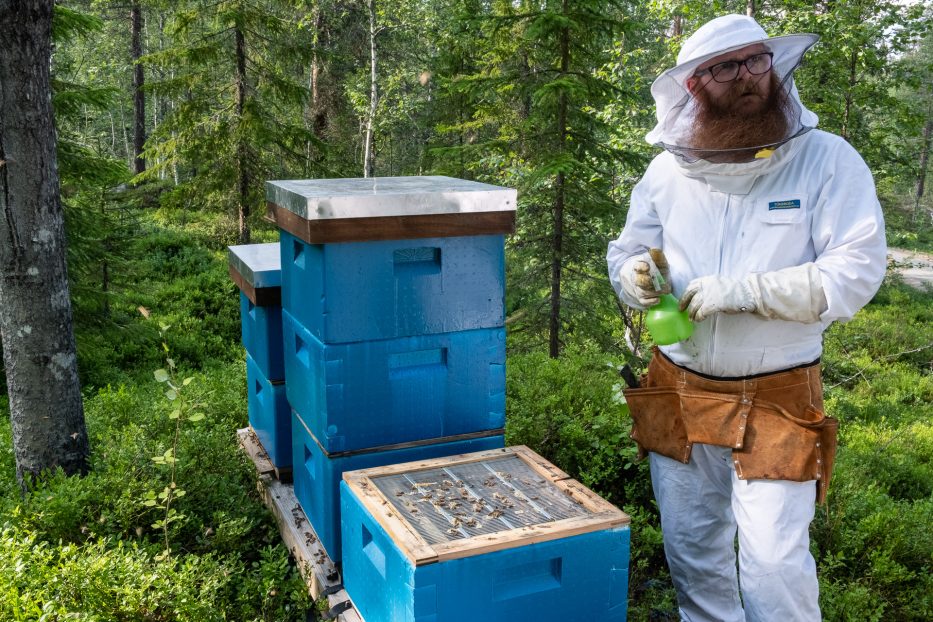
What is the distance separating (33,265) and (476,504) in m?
2.25

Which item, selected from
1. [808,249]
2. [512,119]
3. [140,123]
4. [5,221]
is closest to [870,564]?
[808,249]

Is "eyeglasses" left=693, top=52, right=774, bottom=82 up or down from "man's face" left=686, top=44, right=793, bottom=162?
up

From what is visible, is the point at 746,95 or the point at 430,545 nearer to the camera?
the point at 430,545

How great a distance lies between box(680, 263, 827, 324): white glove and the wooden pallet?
1538 millimetres

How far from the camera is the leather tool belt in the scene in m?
2.27

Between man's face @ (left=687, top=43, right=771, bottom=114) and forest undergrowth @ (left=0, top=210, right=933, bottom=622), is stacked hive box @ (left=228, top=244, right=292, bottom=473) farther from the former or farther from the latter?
man's face @ (left=687, top=43, right=771, bottom=114)

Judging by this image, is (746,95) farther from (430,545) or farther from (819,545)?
(819,545)

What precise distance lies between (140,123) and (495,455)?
1868cm

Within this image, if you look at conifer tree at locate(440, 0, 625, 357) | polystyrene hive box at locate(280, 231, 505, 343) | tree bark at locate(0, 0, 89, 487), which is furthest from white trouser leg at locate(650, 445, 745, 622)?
conifer tree at locate(440, 0, 625, 357)

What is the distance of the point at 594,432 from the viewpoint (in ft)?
13.4

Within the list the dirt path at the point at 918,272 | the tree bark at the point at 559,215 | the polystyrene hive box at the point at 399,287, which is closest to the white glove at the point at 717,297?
the polystyrene hive box at the point at 399,287

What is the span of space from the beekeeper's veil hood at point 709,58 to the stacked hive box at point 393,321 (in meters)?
0.59

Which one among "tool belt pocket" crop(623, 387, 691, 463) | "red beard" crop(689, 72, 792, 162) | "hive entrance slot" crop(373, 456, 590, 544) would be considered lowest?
"hive entrance slot" crop(373, 456, 590, 544)

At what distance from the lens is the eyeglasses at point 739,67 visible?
2.29m
